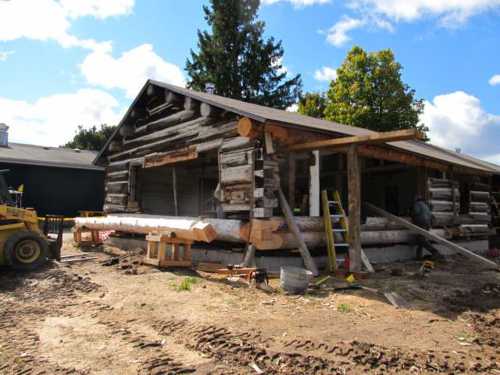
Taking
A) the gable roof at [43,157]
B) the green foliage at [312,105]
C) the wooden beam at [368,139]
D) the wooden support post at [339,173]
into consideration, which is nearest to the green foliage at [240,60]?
the green foliage at [312,105]

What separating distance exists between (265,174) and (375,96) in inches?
954

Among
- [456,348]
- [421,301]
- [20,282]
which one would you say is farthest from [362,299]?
[20,282]

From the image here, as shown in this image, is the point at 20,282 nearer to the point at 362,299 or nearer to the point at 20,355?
the point at 20,355

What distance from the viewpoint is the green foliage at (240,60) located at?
32.9m

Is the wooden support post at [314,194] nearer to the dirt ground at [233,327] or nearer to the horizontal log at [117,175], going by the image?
the dirt ground at [233,327]

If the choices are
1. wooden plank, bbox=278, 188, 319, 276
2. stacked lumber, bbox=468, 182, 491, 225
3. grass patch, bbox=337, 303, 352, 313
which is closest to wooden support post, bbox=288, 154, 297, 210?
wooden plank, bbox=278, 188, 319, 276

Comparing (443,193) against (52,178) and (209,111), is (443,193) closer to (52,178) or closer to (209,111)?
(209,111)

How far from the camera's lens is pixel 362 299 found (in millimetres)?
6281

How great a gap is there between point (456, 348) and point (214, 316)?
2.75 m

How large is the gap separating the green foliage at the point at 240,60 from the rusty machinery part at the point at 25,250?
25.5 metres

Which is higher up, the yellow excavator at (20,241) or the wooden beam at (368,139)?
the wooden beam at (368,139)

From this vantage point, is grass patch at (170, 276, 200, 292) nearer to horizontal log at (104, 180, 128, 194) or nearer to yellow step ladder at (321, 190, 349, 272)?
yellow step ladder at (321, 190, 349, 272)

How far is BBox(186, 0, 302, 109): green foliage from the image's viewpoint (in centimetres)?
3288

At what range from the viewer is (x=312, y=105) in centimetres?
3394
